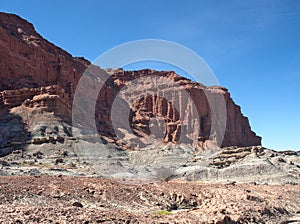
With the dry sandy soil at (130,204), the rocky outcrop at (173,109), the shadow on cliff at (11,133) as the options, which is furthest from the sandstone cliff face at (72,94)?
the dry sandy soil at (130,204)

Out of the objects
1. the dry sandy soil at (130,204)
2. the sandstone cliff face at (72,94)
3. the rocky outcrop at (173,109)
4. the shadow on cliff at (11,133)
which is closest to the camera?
the dry sandy soil at (130,204)

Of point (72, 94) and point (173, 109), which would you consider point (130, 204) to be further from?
point (173, 109)

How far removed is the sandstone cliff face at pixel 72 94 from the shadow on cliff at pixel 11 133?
4.90 feet

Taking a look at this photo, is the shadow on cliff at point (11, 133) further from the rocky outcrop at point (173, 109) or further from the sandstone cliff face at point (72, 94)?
the rocky outcrop at point (173, 109)

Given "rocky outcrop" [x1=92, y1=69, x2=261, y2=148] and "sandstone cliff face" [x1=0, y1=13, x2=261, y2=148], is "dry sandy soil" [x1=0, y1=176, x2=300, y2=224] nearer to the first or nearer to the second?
"sandstone cliff face" [x1=0, y1=13, x2=261, y2=148]

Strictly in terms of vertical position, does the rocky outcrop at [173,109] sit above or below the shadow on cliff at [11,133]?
above

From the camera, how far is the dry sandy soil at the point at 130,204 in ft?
46.9

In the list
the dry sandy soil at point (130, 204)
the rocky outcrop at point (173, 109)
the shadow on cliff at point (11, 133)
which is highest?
the rocky outcrop at point (173, 109)

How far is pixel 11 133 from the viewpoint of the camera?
7288cm

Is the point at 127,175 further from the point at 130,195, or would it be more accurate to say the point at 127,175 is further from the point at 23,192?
the point at 23,192

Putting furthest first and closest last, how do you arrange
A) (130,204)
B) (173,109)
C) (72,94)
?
1. (173,109)
2. (72,94)
3. (130,204)

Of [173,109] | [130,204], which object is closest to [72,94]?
[173,109]

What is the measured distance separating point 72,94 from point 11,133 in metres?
53.1

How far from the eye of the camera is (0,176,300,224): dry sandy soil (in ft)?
46.9
